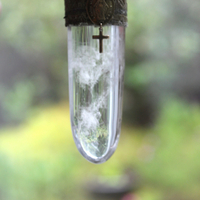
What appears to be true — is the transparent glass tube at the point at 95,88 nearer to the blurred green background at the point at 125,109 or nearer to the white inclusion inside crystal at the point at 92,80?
the white inclusion inside crystal at the point at 92,80

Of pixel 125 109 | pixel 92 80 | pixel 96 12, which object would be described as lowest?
pixel 125 109

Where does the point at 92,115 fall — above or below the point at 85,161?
above

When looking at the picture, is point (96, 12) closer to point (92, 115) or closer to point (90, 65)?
point (90, 65)

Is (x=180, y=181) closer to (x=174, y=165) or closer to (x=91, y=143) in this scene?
(x=174, y=165)

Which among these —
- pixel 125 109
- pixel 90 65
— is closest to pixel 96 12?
pixel 90 65

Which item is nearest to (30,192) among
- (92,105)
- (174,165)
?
(174,165)

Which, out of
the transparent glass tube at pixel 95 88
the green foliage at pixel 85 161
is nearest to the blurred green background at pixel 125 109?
the green foliage at pixel 85 161

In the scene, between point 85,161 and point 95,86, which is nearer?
point 95,86
